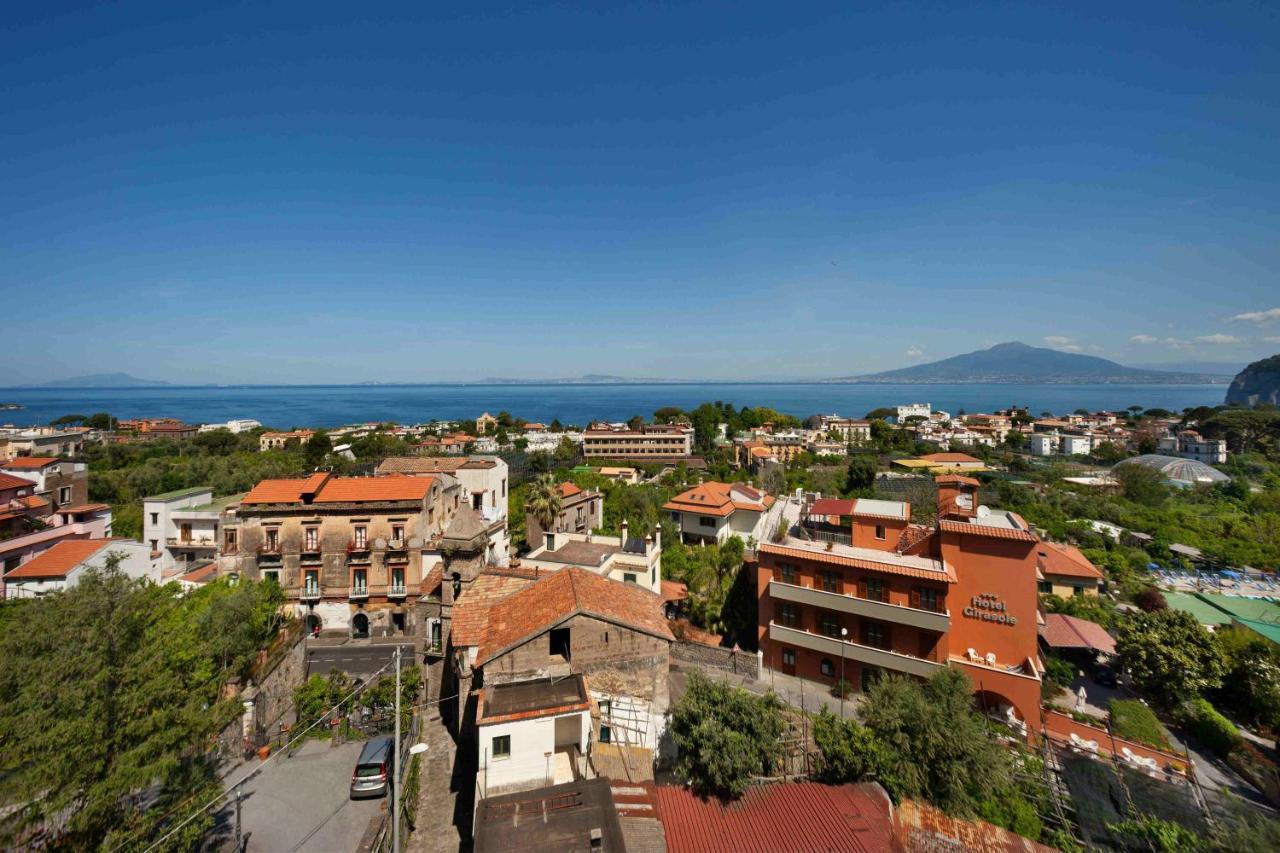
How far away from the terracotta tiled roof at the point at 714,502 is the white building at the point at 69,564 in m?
33.5

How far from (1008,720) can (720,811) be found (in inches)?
495

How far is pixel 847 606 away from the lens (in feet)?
65.5

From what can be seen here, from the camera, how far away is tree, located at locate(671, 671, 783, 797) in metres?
11.8

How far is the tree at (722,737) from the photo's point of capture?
11844mm

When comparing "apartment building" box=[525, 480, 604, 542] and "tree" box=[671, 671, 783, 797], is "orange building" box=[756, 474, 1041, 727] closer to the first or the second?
"tree" box=[671, 671, 783, 797]

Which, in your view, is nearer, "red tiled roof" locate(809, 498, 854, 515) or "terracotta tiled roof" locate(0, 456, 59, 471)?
Result: "red tiled roof" locate(809, 498, 854, 515)

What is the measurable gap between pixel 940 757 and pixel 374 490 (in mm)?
27862

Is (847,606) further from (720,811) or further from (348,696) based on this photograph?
(348,696)

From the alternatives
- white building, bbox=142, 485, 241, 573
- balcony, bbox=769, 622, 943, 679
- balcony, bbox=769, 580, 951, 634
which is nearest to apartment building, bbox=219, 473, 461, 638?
white building, bbox=142, 485, 241, 573

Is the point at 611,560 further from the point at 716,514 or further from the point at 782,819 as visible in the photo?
the point at 716,514

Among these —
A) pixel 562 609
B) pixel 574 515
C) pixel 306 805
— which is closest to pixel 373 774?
pixel 306 805

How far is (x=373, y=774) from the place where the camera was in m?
14.3

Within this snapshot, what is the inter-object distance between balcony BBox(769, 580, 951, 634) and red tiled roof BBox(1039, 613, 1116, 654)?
380 inches

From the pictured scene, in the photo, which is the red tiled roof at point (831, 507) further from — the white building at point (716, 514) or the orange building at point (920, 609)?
the orange building at point (920, 609)
